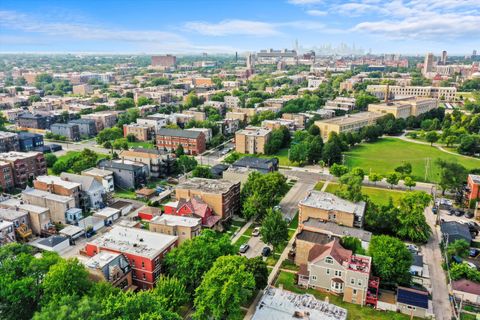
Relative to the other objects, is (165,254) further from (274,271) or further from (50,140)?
(50,140)

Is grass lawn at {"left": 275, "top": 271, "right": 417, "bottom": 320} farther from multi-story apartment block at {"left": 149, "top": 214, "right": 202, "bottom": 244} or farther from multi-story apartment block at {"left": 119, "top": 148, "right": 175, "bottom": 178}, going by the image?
multi-story apartment block at {"left": 119, "top": 148, "right": 175, "bottom": 178}

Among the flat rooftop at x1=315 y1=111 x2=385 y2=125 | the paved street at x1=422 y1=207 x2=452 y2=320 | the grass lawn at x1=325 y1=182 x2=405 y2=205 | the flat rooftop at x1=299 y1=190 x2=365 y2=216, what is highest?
the flat rooftop at x1=315 y1=111 x2=385 y2=125

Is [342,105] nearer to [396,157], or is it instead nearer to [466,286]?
[396,157]

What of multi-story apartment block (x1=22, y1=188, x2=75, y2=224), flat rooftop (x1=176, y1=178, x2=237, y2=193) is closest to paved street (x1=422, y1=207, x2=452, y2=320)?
flat rooftop (x1=176, y1=178, x2=237, y2=193)

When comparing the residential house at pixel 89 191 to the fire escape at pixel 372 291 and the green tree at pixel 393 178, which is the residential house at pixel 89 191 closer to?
the fire escape at pixel 372 291

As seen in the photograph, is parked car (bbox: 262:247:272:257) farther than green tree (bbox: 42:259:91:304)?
Yes

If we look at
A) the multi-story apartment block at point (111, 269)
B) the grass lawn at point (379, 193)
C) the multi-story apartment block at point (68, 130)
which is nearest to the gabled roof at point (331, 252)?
the multi-story apartment block at point (111, 269)
